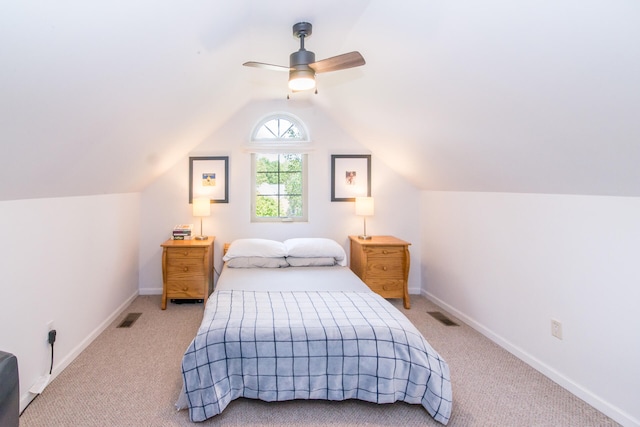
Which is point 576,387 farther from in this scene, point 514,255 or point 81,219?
point 81,219

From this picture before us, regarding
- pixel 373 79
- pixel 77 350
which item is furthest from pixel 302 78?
pixel 77 350

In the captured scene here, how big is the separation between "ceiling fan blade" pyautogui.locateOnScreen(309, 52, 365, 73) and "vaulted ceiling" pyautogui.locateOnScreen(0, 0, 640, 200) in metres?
0.26

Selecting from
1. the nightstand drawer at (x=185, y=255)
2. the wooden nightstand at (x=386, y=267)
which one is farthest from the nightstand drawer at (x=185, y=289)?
the wooden nightstand at (x=386, y=267)

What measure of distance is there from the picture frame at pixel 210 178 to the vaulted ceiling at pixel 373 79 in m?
0.90

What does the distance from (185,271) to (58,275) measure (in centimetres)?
118

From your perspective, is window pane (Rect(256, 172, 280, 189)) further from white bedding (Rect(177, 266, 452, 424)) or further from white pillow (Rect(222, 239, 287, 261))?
white bedding (Rect(177, 266, 452, 424))

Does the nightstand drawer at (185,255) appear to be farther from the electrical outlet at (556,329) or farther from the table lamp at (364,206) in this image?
the electrical outlet at (556,329)

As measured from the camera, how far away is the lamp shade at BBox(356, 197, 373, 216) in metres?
3.55

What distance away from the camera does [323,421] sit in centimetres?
168

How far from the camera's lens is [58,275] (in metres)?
2.11

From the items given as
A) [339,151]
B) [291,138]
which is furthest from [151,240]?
[339,151]

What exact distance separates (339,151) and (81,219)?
266 cm

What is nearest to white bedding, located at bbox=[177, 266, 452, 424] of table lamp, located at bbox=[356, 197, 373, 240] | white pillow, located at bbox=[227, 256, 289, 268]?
white pillow, located at bbox=[227, 256, 289, 268]

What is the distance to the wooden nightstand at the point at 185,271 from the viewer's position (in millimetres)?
3197
